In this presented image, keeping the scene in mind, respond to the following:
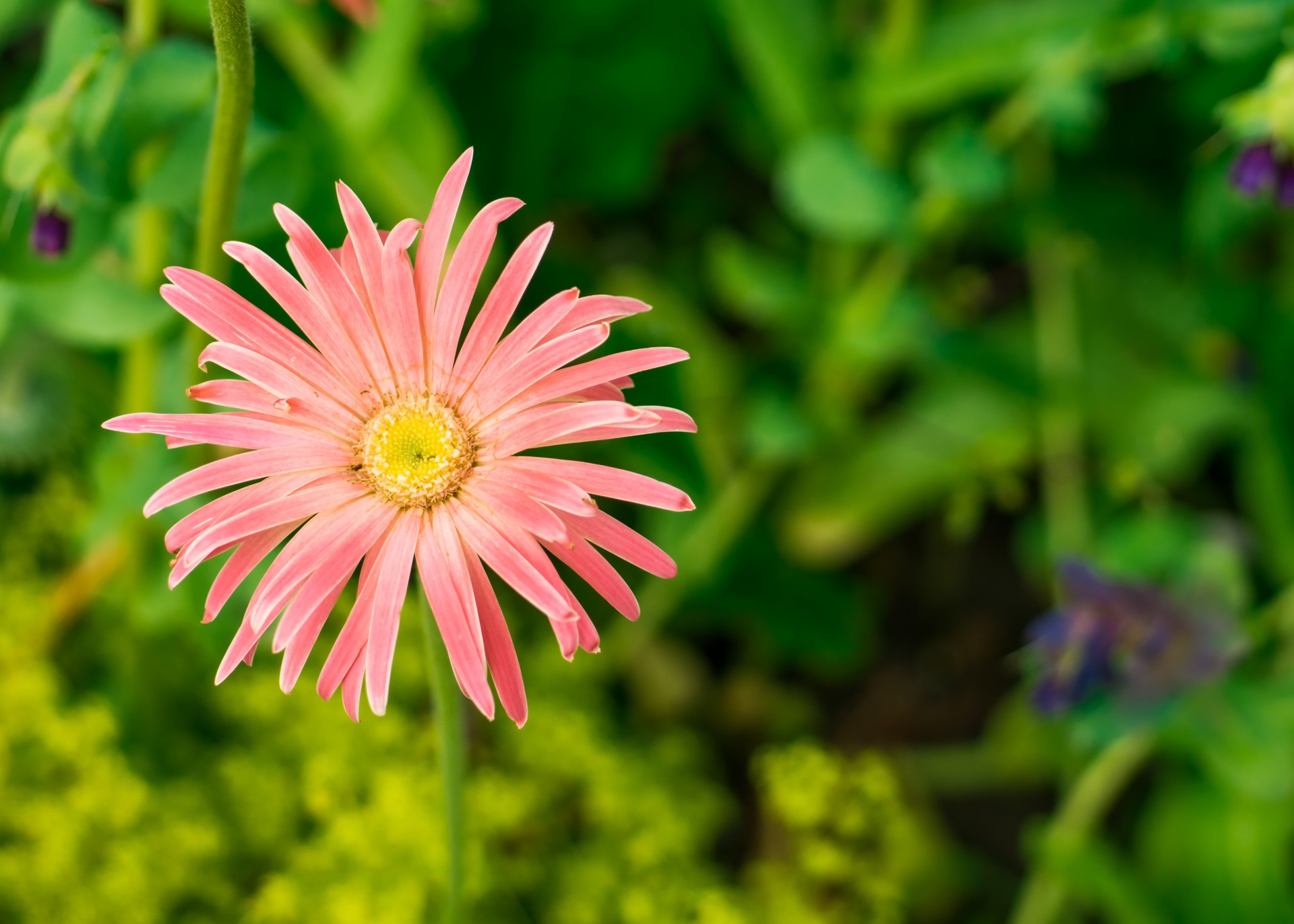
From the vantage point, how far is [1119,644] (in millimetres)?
1038

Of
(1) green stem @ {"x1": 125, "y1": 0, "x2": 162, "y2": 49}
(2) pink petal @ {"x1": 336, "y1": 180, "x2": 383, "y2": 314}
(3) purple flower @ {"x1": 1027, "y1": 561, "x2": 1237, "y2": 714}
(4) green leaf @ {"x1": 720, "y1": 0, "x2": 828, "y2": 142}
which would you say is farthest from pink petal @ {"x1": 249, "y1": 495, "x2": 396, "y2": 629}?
(4) green leaf @ {"x1": 720, "y1": 0, "x2": 828, "y2": 142}

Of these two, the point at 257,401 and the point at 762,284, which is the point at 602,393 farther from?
the point at 762,284

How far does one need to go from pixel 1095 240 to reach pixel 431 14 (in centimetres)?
88

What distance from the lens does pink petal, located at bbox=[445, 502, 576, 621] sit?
18.2 inches

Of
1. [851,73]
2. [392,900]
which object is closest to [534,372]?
[392,900]

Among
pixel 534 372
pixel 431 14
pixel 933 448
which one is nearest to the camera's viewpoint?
pixel 534 372

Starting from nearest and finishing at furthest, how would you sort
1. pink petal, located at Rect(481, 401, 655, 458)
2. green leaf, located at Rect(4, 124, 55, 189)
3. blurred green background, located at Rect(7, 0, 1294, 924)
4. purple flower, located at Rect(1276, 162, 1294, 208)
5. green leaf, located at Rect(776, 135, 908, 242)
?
pink petal, located at Rect(481, 401, 655, 458), green leaf, located at Rect(4, 124, 55, 189), purple flower, located at Rect(1276, 162, 1294, 208), blurred green background, located at Rect(7, 0, 1294, 924), green leaf, located at Rect(776, 135, 908, 242)

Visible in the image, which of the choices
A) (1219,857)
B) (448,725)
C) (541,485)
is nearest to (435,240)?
(541,485)

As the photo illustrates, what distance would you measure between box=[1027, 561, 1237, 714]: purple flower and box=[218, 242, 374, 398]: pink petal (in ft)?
2.28

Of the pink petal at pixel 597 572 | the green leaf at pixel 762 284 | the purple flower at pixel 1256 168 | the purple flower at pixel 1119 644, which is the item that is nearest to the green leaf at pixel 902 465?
the green leaf at pixel 762 284

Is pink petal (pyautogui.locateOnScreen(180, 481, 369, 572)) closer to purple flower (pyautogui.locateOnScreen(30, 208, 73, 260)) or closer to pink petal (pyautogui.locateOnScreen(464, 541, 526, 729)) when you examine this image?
pink petal (pyautogui.locateOnScreen(464, 541, 526, 729))

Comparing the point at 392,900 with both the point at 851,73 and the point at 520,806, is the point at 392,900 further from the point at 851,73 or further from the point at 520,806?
the point at 851,73

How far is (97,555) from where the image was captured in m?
1.08

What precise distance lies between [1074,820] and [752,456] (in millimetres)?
571
